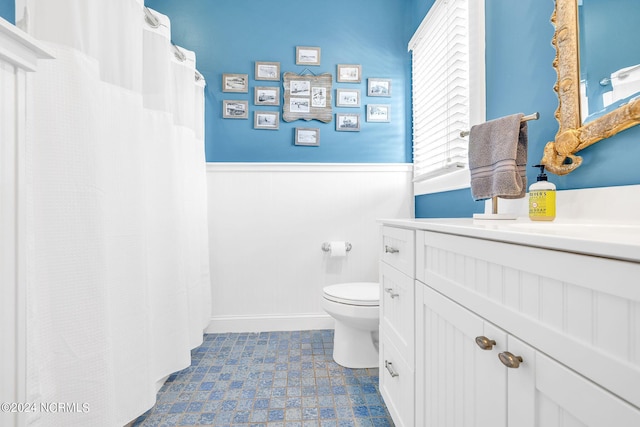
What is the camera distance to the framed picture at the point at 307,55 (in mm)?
2176

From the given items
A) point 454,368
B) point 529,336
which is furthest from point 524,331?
point 454,368

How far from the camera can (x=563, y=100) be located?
91 cm

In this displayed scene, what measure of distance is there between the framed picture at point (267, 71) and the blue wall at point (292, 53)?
1.5 inches

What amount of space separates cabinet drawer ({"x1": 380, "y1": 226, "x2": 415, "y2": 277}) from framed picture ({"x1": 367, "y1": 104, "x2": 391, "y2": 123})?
47.7 inches

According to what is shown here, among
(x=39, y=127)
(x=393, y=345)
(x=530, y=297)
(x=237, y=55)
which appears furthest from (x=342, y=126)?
(x=530, y=297)

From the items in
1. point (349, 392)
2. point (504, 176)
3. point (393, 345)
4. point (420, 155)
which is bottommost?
point (349, 392)

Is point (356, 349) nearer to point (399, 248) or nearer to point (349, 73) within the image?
point (399, 248)

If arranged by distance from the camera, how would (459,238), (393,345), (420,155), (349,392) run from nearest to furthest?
(459,238) < (393,345) < (349,392) < (420,155)

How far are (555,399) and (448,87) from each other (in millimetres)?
1555

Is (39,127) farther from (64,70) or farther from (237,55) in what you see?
(237,55)

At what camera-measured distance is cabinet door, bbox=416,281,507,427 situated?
572mm

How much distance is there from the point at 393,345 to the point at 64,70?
140 centimetres

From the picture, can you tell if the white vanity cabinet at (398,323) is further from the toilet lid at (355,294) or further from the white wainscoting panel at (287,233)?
the white wainscoting panel at (287,233)

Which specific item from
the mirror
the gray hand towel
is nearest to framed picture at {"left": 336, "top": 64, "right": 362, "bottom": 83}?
the gray hand towel
